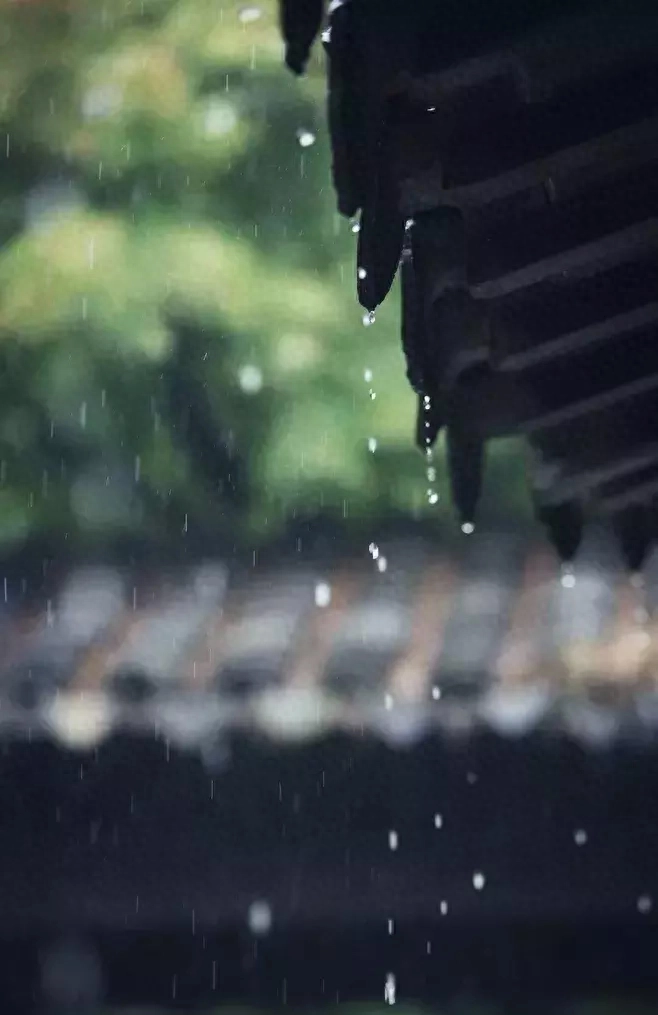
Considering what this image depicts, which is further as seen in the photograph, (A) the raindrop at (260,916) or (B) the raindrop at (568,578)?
(B) the raindrop at (568,578)

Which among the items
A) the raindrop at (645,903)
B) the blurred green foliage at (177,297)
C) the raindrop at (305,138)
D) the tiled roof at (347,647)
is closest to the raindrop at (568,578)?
the tiled roof at (347,647)

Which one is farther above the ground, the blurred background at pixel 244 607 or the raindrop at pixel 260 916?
the blurred background at pixel 244 607

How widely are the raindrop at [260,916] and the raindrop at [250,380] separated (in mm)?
1225

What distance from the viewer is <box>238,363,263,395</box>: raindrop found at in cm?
302

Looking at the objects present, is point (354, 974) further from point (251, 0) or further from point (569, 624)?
point (251, 0)

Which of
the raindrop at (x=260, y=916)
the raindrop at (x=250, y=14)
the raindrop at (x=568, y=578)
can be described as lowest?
the raindrop at (x=260, y=916)

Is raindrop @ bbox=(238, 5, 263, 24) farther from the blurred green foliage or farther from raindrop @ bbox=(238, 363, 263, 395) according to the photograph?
raindrop @ bbox=(238, 363, 263, 395)

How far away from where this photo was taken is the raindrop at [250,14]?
306cm

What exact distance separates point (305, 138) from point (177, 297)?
0.50 metres

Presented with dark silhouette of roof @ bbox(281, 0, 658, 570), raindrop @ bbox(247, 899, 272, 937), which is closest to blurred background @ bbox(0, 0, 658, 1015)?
raindrop @ bbox(247, 899, 272, 937)

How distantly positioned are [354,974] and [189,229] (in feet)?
5.71

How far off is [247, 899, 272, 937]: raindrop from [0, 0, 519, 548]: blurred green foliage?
873 mm

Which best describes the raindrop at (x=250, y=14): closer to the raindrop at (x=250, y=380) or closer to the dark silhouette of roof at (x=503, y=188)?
the raindrop at (x=250, y=380)

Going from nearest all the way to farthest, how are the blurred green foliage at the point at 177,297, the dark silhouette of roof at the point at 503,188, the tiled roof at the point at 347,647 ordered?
the dark silhouette of roof at the point at 503,188 < the tiled roof at the point at 347,647 < the blurred green foliage at the point at 177,297
